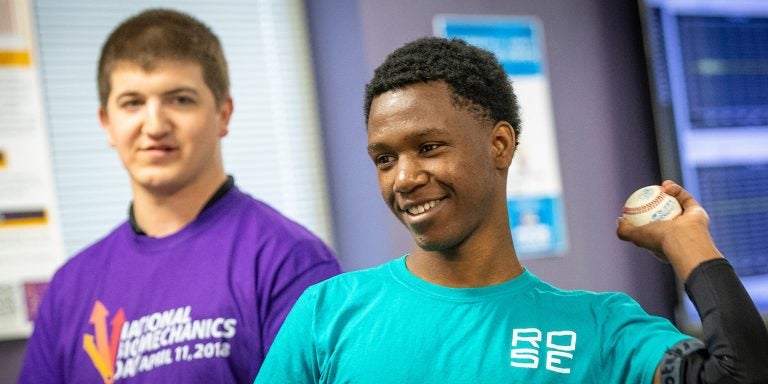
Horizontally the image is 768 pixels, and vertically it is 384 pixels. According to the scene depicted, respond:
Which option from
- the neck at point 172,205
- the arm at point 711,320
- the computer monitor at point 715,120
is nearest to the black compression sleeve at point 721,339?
the arm at point 711,320

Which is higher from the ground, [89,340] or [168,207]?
[168,207]

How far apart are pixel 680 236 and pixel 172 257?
930 mm

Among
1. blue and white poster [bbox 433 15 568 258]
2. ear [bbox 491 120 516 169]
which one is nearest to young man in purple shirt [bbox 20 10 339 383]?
ear [bbox 491 120 516 169]

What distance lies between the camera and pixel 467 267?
1.33m

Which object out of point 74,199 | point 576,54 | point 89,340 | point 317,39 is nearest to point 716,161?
point 576,54

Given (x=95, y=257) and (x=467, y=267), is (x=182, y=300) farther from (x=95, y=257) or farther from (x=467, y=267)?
(x=467, y=267)

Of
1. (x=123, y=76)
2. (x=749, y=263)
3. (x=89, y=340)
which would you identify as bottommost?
(x=749, y=263)

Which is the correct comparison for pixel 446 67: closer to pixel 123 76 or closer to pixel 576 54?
pixel 123 76

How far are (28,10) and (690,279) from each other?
82.1 inches

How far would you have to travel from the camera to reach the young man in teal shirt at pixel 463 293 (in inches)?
48.8

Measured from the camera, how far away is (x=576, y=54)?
11.3 ft

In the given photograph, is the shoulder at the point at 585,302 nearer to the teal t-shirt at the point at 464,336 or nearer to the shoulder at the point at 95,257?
the teal t-shirt at the point at 464,336

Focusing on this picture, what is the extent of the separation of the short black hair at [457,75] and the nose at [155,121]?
0.47 m

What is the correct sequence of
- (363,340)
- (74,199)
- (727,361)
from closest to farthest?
(727,361) < (363,340) < (74,199)
